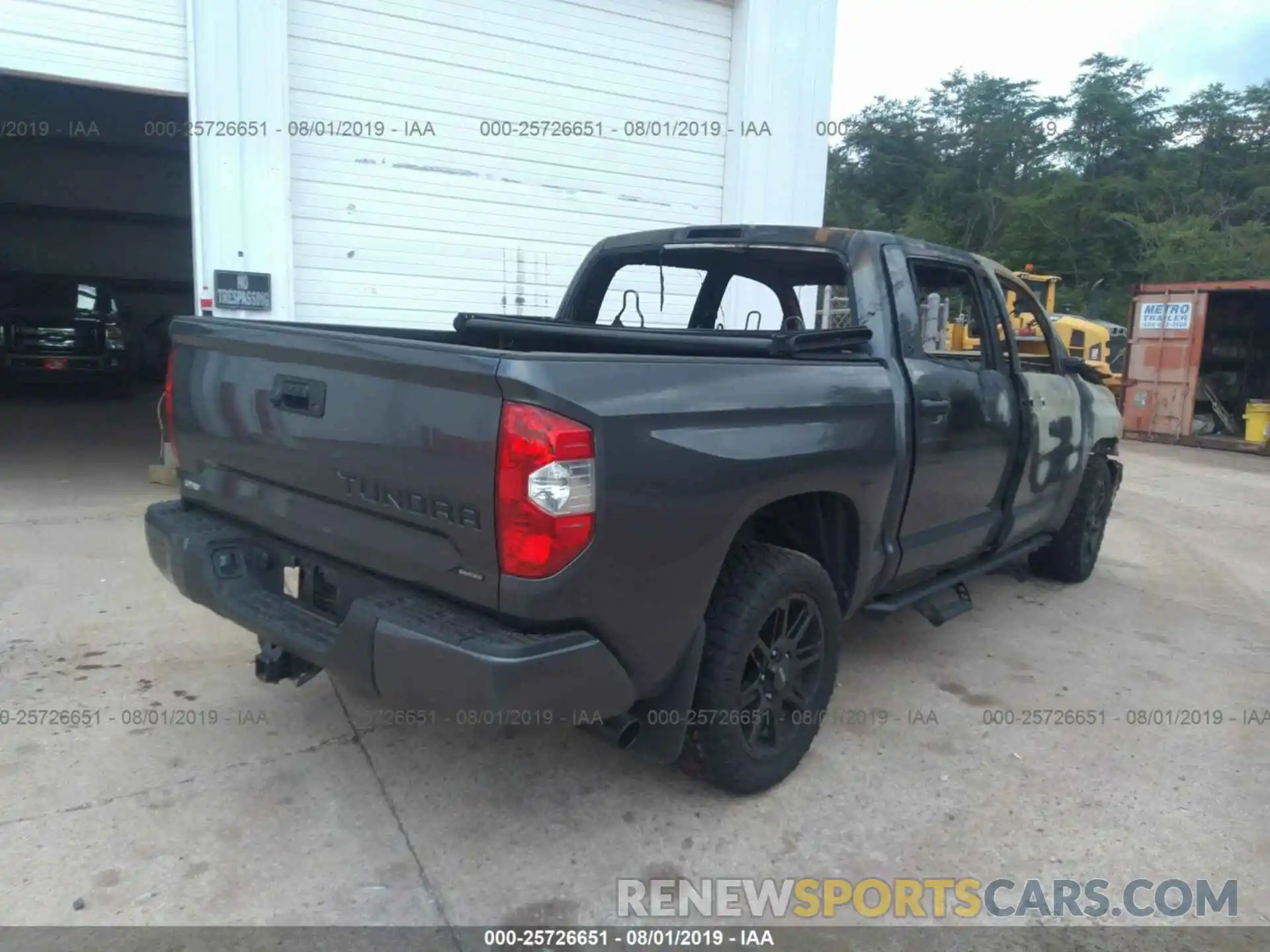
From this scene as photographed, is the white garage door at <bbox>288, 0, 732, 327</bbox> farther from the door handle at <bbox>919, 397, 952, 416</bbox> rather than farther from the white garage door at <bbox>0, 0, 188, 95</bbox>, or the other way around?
the door handle at <bbox>919, 397, 952, 416</bbox>

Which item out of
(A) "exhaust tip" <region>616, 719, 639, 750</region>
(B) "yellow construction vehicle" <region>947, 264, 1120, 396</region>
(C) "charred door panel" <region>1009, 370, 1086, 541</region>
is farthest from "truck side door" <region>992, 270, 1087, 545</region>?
(B) "yellow construction vehicle" <region>947, 264, 1120, 396</region>

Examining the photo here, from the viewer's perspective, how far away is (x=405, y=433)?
2389 mm

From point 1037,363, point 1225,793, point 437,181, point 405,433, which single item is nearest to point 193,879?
point 405,433

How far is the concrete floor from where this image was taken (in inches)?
101

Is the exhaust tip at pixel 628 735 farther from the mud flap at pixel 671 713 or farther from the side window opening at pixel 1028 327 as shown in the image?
the side window opening at pixel 1028 327

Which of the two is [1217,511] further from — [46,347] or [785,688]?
[46,347]

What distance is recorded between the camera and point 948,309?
12.7ft

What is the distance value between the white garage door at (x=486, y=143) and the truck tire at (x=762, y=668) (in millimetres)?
5319

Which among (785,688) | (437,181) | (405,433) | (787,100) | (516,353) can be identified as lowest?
(785,688)

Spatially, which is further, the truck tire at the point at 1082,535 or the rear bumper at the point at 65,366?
the rear bumper at the point at 65,366

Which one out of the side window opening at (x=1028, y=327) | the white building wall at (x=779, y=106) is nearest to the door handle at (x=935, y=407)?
the side window opening at (x=1028, y=327)

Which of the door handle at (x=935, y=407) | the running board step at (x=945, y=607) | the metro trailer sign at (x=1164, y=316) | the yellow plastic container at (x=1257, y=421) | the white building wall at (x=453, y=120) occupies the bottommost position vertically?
the running board step at (x=945, y=607)

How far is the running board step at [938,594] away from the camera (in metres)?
3.72

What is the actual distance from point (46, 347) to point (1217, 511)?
14763 millimetres
